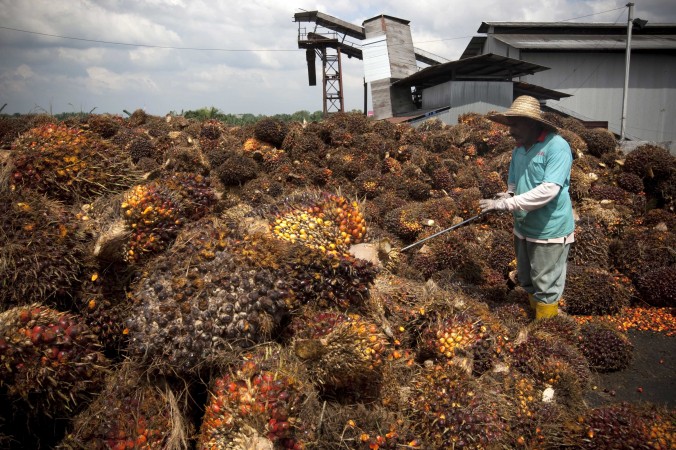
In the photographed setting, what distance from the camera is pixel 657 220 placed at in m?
8.05

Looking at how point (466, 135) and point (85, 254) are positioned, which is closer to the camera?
point (85, 254)

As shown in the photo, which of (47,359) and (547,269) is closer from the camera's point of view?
(47,359)

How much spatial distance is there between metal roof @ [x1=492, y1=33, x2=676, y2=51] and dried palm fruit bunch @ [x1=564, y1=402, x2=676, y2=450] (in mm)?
26663

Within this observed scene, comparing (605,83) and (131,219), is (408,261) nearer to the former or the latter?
(131,219)

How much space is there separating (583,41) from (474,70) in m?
9.01

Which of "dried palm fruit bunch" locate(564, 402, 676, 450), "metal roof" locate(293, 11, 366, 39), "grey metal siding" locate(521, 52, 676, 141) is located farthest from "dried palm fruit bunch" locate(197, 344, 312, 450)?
"metal roof" locate(293, 11, 366, 39)

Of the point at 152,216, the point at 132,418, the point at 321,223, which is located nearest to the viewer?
the point at 132,418

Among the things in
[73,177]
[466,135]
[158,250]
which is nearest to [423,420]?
[158,250]

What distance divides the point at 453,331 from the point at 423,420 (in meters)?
0.77

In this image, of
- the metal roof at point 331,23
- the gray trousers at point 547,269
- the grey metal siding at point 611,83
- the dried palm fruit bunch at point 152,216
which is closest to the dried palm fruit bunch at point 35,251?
the dried palm fruit bunch at point 152,216

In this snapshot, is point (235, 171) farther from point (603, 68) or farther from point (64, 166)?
point (603, 68)

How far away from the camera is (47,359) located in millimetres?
2289

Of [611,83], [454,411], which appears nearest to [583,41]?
[611,83]

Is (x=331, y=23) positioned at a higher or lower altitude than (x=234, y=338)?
higher
